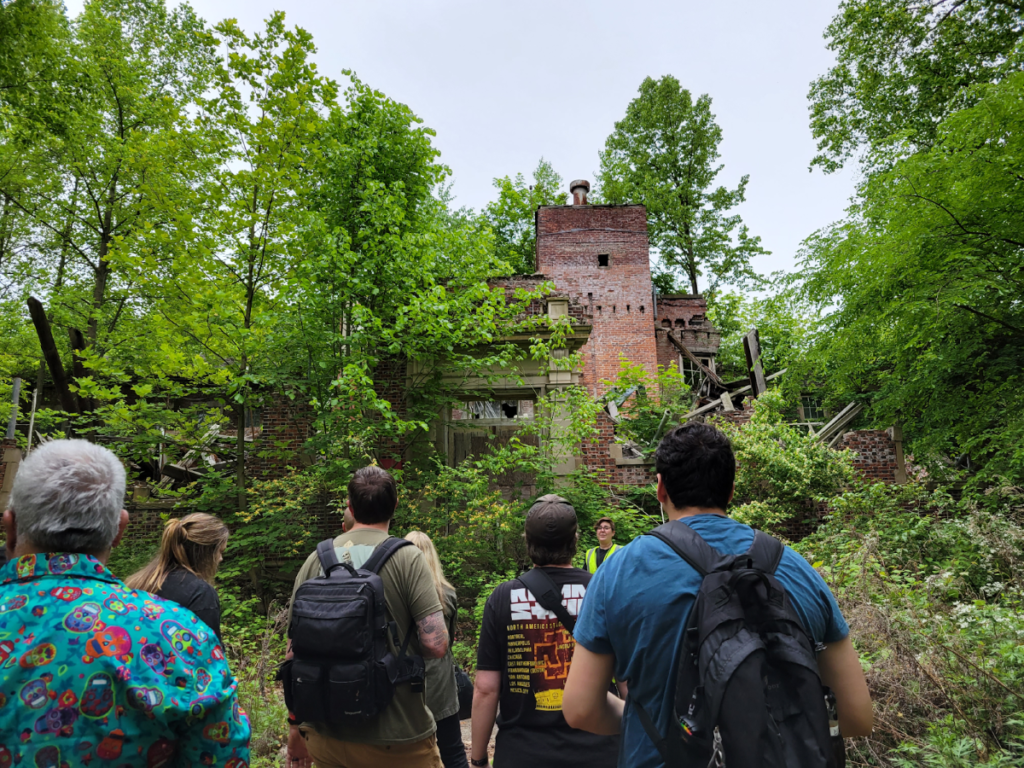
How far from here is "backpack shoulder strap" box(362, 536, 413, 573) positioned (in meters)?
2.63

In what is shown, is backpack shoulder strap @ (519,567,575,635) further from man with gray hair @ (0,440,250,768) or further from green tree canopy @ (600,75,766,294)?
green tree canopy @ (600,75,766,294)

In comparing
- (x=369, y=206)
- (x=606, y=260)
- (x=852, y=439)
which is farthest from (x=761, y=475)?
(x=606, y=260)

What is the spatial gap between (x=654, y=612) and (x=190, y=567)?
2477 millimetres

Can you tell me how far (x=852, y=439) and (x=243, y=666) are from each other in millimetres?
11797

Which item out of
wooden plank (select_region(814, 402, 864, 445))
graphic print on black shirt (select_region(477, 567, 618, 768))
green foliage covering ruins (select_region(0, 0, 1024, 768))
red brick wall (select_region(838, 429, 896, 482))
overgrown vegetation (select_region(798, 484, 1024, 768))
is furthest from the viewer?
wooden plank (select_region(814, 402, 864, 445))

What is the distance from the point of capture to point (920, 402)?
8.80m

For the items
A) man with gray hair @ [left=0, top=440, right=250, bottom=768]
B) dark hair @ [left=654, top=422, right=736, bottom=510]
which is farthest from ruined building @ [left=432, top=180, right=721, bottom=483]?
man with gray hair @ [left=0, top=440, right=250, bottom=768]

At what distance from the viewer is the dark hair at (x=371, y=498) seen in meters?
2.87

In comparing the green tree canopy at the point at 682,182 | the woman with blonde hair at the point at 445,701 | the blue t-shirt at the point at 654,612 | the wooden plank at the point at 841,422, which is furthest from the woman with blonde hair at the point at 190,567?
the green tree canopy at the point at 682,182

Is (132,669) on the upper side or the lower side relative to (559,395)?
lower

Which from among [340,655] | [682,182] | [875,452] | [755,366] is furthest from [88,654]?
[682,182]

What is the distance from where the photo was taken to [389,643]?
8.29ft

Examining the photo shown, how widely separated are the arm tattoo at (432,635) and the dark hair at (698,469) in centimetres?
135

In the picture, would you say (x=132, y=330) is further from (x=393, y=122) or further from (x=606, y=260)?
(x=606, y=260)
